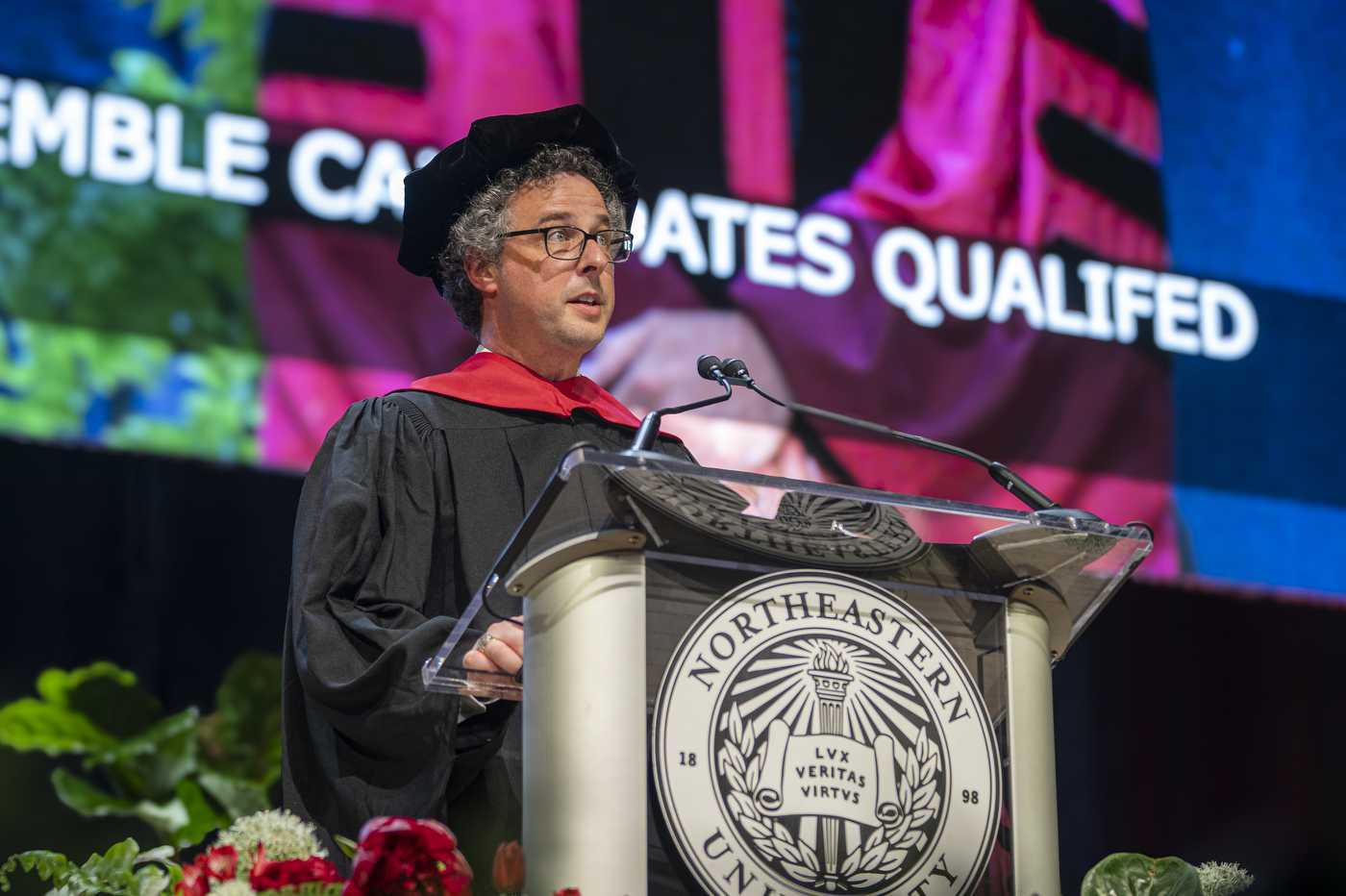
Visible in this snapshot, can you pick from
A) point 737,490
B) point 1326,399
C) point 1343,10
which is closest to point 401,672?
point 737,490

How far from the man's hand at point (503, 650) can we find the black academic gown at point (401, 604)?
2 centimetres

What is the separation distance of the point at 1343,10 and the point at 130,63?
3454 millimetres

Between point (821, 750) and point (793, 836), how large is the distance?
70 millimetres

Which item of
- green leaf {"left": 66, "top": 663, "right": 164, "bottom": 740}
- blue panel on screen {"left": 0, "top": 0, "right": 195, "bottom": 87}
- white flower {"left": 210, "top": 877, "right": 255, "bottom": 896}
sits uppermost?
blue panel on screen {"left": 0, "top": 0, "right": 195, "bottom": 87}

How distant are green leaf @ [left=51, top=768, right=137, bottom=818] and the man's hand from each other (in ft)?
7.02

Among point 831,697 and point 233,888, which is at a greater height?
point 831,697

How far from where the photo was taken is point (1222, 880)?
4.45 feet

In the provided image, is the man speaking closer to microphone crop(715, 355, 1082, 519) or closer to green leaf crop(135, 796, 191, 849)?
microphone crop(715, 355, 1082, 519)

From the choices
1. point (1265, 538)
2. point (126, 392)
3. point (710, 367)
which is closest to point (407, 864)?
point (710, 367)

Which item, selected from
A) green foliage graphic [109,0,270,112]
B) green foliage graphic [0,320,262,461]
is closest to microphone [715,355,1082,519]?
green foliage graphic [0,320,262,461]

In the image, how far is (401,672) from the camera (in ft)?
4.95

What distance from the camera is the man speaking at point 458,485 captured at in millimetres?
1560

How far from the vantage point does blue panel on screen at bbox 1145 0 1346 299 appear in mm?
4137

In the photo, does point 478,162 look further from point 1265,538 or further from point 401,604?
point 1265,538
